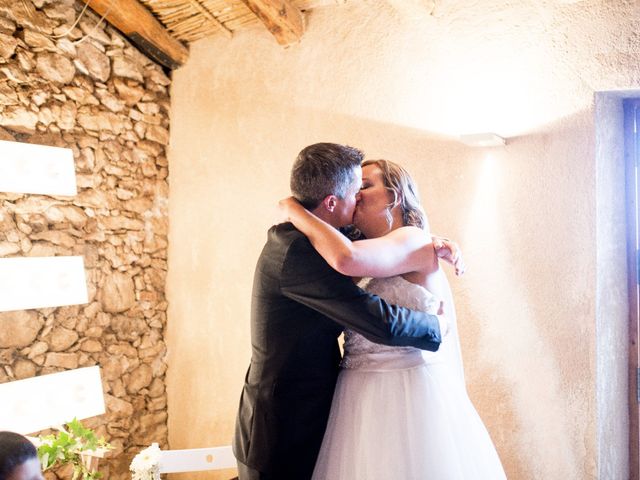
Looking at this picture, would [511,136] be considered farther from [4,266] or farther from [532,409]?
[4,266]

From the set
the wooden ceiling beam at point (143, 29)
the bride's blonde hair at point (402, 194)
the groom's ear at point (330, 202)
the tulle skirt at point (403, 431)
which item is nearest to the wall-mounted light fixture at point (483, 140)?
the bride's blonde hair at point (402, 194)

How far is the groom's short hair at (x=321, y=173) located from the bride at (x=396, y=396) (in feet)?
0.18

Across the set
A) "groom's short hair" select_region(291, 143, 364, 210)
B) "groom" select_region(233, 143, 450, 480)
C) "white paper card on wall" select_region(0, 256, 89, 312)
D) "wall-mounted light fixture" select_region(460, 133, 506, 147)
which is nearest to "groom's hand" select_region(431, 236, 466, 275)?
"groom" select_region(233, 143, 450, 480)

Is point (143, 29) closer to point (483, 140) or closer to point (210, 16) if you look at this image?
point (210, 16)

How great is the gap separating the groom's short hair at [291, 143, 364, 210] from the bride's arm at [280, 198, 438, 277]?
0.05m

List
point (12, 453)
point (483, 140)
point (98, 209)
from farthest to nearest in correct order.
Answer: point (98, 209), point (483, 140), point (12, 453)

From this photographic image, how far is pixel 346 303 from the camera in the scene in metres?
1.77

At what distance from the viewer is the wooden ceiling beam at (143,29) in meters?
3.55

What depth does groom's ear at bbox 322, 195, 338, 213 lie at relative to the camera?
1946 mm

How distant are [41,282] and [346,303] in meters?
2.20

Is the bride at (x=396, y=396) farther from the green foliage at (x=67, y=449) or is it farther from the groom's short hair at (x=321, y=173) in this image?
the green foliage at (x=67, y=449)

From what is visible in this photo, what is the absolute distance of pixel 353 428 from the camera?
1.92 metres

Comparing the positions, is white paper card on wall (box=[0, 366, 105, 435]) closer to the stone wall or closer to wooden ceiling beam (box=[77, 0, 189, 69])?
the stone wall

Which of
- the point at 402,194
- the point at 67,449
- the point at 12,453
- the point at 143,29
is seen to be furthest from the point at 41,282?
the point at 402,194
